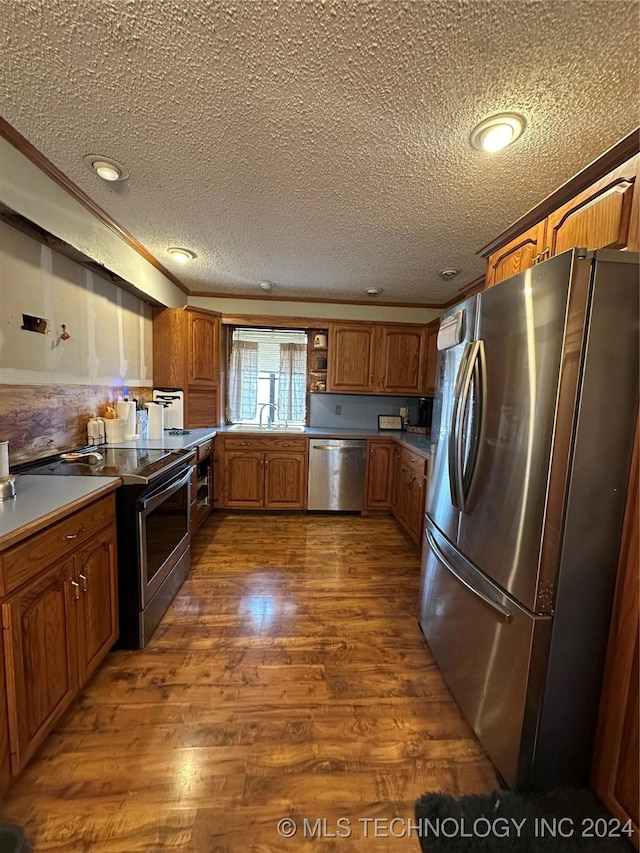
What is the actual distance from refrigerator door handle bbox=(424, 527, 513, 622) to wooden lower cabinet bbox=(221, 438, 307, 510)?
78.7 inches

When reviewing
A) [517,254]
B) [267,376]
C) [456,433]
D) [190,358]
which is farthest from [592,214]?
[267,376]

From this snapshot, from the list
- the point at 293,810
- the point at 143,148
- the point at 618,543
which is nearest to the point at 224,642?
the point at 293,810

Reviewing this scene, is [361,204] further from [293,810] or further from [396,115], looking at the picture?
[293,810]

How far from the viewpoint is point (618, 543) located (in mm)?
1043

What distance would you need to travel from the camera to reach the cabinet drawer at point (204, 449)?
9.73ft

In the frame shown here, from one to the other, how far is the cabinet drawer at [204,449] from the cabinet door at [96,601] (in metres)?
1.42

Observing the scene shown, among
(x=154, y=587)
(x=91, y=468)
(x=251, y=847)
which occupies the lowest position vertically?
(x=251, y=847)

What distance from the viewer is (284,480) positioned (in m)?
3.60

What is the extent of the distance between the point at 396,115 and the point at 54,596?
2.19 metres

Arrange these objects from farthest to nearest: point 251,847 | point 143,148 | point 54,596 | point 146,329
A: point 146,329 → point 143,148 → point 54,596 → point 251,847

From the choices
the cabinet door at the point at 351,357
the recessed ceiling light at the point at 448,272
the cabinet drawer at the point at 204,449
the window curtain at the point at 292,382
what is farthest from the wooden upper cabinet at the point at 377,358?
the cabinet drawer at the point at 204,449

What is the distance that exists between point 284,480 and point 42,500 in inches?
96.9

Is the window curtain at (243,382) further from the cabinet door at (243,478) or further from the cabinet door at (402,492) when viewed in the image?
the cabinet door at (402,492)

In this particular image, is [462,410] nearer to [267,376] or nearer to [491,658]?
[491,658]
